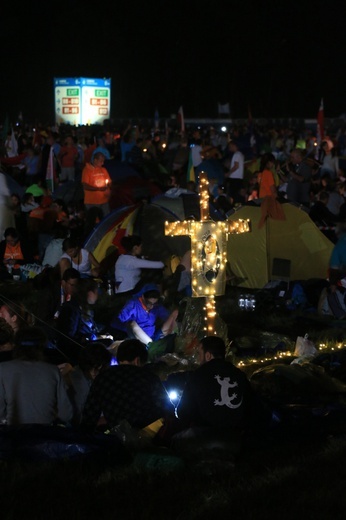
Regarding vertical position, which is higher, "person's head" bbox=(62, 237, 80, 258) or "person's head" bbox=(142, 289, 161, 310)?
"person's head" bbox=(62, 237, 80, 258)

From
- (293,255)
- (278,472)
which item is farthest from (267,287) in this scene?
(278,472)

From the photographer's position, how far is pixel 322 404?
9398 mm

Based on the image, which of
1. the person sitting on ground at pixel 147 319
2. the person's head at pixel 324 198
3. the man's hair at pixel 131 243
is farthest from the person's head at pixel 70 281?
the person's head at pixel 324 198

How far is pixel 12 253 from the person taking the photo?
16109 millimetres

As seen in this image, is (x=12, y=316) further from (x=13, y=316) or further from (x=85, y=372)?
(x=85, y=372)

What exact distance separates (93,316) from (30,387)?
182 inches

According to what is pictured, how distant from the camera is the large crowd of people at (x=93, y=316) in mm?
7977

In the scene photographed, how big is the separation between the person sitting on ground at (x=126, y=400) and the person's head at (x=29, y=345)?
496mm

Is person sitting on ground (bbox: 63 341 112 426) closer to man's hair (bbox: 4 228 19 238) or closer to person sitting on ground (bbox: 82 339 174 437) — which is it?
person sitting on ground (bbox: 82 339 174 437)

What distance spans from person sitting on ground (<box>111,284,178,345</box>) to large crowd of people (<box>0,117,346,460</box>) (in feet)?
0.04

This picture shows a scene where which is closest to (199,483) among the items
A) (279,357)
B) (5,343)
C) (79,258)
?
(5,343)

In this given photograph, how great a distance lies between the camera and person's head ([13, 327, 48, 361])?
8.05m

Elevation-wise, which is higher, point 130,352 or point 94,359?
point 130,352

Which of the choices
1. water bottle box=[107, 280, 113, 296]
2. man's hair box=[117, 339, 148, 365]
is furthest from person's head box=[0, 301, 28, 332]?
water bottle box=[107, 280, 113, 296]
